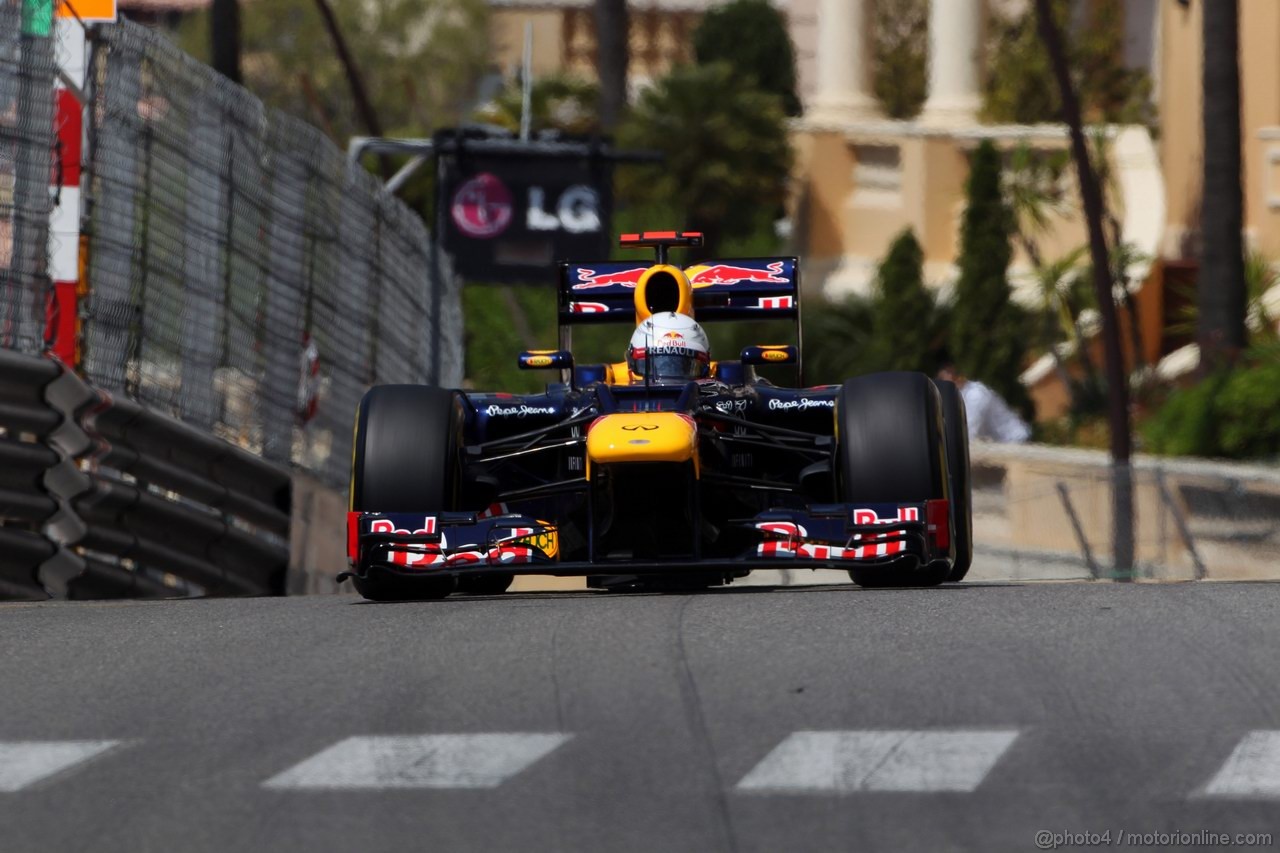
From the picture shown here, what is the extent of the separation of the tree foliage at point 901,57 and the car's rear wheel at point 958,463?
128 ft

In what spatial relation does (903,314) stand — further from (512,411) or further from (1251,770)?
(1251,770)

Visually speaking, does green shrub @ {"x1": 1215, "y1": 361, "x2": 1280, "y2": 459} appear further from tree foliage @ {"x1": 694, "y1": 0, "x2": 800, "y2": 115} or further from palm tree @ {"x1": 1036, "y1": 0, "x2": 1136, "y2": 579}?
tree foliage @ {"x1": 694, "y1": 0, "x2": 800, "y2": 115}

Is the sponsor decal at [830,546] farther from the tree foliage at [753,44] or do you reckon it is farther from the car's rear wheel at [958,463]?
the tree foliage at [753,44]

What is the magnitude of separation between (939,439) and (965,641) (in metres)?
2.94

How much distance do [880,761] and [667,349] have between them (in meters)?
6.13

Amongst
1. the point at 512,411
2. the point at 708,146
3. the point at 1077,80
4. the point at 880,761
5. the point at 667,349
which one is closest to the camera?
the point at 880,761

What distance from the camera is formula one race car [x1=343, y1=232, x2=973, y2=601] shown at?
1120 centimetres

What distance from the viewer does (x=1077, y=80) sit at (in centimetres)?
4650

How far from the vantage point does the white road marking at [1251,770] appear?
20.9 ft

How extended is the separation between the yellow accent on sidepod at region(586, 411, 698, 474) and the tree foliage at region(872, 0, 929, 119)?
4057cm

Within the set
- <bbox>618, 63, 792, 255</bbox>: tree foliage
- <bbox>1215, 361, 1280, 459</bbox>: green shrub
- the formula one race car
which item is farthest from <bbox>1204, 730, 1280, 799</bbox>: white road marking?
<bbox>618, 63, 792, 255</bbox>: tree foliage

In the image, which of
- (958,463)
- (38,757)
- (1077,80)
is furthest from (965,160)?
(38,757)

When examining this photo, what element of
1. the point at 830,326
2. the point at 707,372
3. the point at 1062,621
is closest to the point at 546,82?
the point at 830,326

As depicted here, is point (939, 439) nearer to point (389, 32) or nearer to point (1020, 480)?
point (1020, 480)
